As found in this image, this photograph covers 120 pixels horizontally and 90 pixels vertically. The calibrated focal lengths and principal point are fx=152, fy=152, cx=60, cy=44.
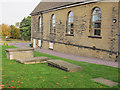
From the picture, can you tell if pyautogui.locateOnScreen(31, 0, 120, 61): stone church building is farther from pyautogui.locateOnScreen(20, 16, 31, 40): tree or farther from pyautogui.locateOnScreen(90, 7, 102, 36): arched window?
pyautogui.locateOnScreen(20, 16, 31, 40): tree

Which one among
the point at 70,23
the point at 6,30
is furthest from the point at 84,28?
the point at 6,30

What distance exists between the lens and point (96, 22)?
15688 millimetres

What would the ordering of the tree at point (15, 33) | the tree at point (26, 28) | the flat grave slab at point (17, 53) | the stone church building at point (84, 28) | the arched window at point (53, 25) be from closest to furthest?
the flat grave slab at point (17, 53) → the stone church building at point (84, 28) → the arched window at point (53, 25) → the tree at point (26, 28) → the tree at point (15, 33)

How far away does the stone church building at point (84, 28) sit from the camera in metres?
14.0

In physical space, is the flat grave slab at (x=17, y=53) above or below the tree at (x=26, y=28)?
below

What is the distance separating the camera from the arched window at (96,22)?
1543cm

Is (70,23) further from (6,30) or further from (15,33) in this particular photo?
(15,33)

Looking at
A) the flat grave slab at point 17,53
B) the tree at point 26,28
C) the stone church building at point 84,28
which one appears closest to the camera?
the flat grave slab at point 17,53

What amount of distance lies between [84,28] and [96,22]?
1.69 meters

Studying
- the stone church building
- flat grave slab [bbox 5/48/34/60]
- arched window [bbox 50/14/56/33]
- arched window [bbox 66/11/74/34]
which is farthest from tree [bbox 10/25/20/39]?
flat grave slab [bbox 5/48/34/60]

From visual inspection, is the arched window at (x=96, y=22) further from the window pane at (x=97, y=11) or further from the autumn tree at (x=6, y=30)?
the autumn tree at (x=6, y=30)

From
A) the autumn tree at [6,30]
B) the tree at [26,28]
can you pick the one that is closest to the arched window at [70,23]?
the tree at [26,28]

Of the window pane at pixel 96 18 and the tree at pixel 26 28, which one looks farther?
the tree at pixel 26 28

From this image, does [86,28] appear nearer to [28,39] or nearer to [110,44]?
[110,44]
